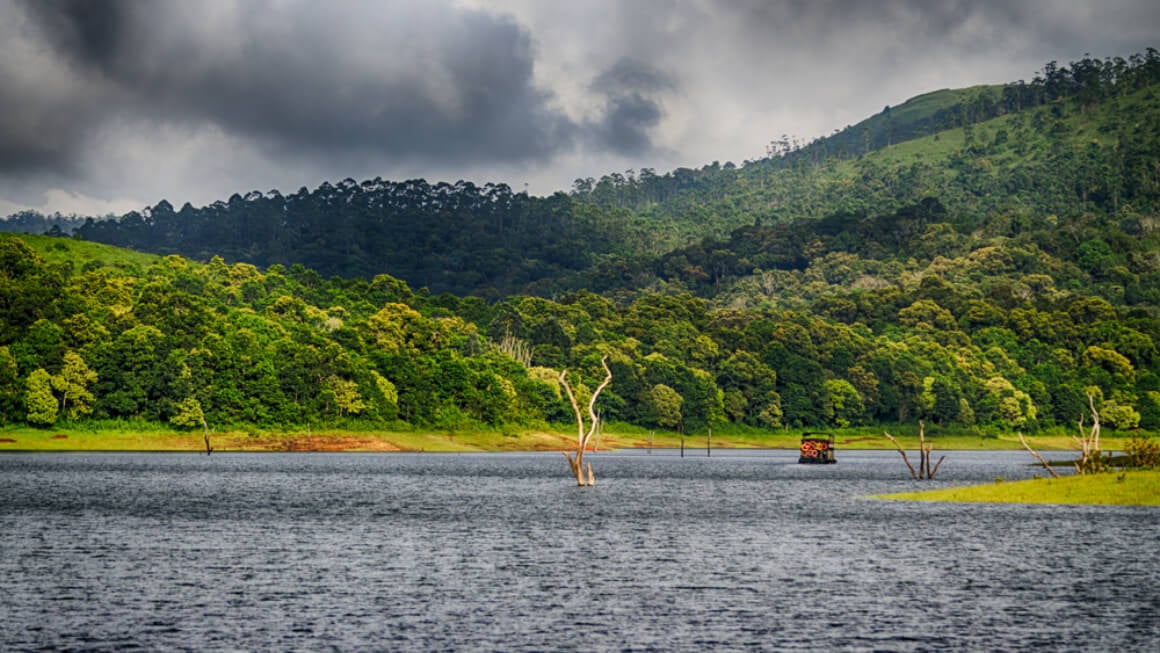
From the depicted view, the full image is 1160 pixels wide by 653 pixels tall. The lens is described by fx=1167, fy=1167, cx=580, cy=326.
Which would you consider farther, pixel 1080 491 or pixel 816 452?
pixel 816 452

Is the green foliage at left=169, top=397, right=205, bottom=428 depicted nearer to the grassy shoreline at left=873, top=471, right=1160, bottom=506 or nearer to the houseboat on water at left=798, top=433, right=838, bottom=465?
the houseboat on water at left=798, top=433, right=838, bottom=465

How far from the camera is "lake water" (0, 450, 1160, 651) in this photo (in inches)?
1578

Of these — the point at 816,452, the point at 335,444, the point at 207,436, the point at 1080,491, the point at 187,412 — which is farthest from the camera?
the point at 335,444

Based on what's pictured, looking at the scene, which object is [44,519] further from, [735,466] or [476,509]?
[735,466]

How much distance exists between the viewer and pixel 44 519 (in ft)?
245

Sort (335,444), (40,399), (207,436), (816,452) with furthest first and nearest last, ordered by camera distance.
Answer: (335,444), (816,452), (207,436), (40,399)

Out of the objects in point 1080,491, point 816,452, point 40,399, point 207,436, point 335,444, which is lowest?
point 1080,491

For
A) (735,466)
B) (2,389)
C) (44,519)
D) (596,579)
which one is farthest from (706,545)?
(2,389)

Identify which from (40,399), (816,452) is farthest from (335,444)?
(816,452)

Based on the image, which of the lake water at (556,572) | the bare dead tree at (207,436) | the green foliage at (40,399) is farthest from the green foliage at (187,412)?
the lake water at (556,572)

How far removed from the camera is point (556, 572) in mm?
55125

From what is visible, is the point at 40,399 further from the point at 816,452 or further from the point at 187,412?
the point at 816,452

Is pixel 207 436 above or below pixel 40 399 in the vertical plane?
below

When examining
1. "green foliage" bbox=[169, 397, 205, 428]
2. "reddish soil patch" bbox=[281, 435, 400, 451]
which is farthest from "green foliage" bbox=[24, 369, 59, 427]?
"reddish soil patch" bbox=[281, 435, 400, 451]
